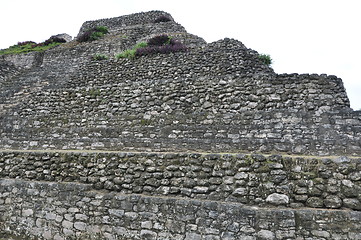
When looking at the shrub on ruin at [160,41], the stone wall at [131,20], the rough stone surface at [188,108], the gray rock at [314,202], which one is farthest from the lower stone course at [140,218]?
the stone wall at [131,20]

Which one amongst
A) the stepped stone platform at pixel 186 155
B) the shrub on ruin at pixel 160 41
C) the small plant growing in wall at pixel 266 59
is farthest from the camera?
the shrub on ruin at pixel 160 41

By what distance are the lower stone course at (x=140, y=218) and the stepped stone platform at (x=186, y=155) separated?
0.07 feet

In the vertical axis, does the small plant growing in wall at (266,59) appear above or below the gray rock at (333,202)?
above

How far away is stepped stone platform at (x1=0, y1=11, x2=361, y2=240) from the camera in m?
4.66

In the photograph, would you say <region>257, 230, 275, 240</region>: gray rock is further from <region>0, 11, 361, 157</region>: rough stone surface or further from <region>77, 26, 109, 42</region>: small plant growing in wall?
<region>77, 26, 109, 42</region>: small plant growing in wall

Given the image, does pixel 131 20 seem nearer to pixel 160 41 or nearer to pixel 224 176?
pixel 160 41

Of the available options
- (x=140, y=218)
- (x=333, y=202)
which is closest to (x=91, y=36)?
(x=140, y=218)

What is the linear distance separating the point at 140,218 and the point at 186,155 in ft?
5.40

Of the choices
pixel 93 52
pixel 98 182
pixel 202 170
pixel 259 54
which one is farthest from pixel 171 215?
pixel 93 52

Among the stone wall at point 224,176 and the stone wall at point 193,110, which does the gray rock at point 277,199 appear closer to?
the stone wall at point 224,176

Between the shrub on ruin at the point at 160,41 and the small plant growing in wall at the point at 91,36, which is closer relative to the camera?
the shrub on ruin at the point at 160,41

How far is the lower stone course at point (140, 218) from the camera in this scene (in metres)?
4.29

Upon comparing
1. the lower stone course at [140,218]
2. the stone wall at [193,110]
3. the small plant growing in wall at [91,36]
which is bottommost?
the lower stone course at [140,218]

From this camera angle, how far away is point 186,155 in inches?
222
